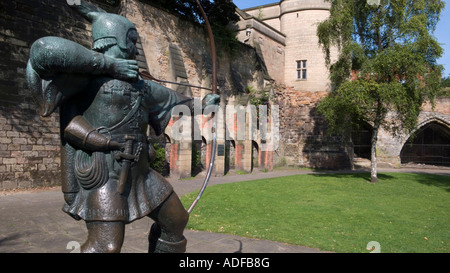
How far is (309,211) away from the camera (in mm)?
7676

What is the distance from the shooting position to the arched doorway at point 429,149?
27406mm

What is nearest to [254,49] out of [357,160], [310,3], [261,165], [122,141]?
[310,3]

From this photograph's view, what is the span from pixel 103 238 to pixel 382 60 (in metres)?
13.0

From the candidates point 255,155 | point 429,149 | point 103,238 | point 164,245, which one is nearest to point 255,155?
point 255,155

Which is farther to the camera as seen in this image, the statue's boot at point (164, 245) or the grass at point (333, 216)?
the grass at point (333, 216)

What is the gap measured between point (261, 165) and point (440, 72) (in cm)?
996

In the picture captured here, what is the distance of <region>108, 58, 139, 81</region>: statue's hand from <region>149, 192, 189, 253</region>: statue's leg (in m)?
0.97

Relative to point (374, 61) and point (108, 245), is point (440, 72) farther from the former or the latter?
point (108, 245)

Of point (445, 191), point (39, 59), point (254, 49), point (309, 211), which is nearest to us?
Result: point (39, 59)

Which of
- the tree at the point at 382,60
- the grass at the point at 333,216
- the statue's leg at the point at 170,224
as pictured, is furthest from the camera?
the tree at the point at 382,60

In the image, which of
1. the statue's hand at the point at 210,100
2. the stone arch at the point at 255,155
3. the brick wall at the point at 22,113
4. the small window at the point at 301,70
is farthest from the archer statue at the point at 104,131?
the small window at the point at 301,70

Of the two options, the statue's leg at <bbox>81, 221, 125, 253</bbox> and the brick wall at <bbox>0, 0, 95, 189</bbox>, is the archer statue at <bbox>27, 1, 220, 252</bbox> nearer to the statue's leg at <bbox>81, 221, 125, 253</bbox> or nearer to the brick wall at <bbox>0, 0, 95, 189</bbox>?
the statue's leg at <bbox>81, 221, 125, 253</bbox>

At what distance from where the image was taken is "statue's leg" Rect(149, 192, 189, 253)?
2.67 metres

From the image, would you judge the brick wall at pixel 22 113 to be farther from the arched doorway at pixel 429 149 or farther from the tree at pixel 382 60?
the arched doorway at pixel 429 149
